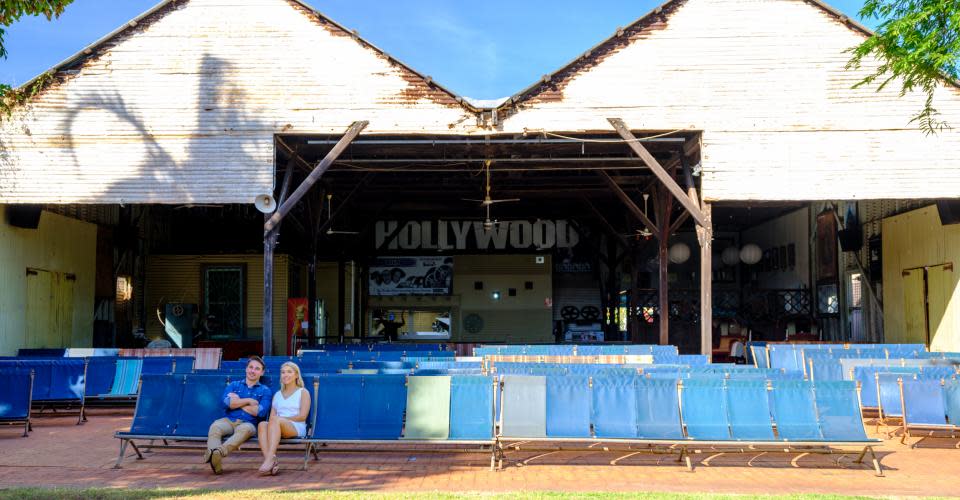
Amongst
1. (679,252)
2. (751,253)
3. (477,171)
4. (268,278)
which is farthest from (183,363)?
(751,253)

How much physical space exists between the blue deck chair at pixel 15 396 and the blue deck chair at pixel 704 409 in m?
7.75

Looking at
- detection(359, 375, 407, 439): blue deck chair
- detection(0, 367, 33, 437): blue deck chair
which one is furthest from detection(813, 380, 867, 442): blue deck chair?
detection(0, 367, 33, 437): blue deck chair

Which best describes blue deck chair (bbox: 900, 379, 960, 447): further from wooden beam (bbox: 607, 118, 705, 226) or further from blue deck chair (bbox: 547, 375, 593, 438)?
wooden beam (bbox: 607, 118, 705, 226)

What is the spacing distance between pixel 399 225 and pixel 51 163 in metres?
16.0

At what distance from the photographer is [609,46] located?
15.9 meters

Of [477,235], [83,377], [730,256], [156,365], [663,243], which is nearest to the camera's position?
[83,377]

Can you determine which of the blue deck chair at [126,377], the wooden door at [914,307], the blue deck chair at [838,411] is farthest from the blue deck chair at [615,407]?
the wooden door at [914,307]

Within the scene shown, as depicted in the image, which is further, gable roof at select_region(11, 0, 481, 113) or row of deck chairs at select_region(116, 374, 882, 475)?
gable roof at select_region(11, 0, 481, 113)

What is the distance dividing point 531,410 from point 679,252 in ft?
79.9

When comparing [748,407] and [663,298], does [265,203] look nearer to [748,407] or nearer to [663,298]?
[663,298]

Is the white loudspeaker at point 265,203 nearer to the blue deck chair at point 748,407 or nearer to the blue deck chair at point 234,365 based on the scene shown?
the blue deck chair at point 234,365

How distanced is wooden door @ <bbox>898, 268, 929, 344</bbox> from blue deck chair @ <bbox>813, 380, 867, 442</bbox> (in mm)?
12363

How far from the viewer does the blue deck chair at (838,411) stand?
7906 millimetres

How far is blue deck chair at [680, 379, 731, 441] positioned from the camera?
26.1ft
